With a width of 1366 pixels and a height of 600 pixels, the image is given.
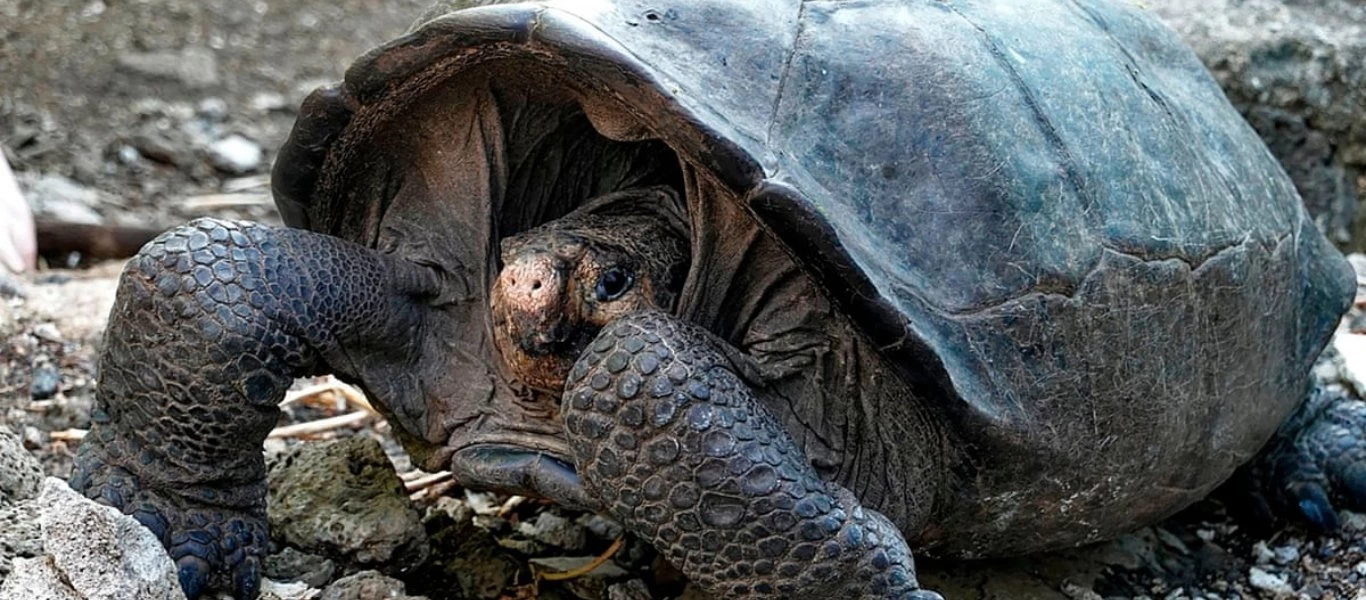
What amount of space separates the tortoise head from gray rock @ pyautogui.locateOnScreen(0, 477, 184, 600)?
0.72 meters

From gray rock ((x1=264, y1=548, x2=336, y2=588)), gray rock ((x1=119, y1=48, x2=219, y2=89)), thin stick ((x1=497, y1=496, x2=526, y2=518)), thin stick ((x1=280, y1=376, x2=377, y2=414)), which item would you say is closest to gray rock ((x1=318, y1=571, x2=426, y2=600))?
gray rock ((x1=264, y1=548, x2=336, y2=588))

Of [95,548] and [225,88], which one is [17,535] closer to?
[95,548]

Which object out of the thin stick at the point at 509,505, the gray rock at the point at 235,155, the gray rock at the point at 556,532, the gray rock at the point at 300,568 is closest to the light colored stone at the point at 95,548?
the gray rock at the point at 300,568

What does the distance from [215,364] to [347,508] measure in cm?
56

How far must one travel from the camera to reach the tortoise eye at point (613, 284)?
9.20ft

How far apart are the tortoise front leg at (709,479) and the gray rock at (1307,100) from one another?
3669 mm

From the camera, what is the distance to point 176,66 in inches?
303

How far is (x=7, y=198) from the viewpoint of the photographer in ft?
17.5

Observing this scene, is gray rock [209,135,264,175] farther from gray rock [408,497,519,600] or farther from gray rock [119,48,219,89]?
gray rock [408,497,519,600]

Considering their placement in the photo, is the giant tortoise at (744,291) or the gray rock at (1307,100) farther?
the gray rock at (1307,100)

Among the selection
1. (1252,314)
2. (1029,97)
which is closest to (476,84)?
(1029,97)

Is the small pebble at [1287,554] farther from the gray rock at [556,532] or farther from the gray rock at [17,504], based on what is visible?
the gray rock at [17,504]

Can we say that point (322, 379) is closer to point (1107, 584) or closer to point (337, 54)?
point (1107, 584)

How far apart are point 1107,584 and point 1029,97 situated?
1.16 m
